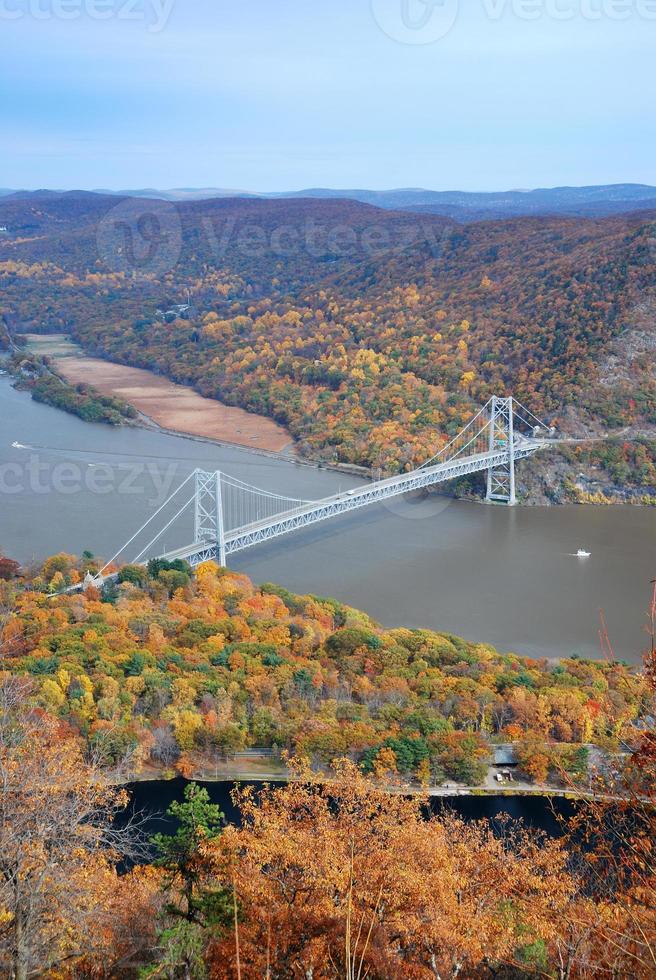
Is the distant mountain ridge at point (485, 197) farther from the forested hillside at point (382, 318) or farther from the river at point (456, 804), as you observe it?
the river at point (456, 804)

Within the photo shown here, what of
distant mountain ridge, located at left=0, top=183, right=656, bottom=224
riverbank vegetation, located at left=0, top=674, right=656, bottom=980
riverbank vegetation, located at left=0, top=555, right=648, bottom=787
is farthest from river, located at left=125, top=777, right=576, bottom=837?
distant mountain ridge, located at left=0, top=183, right=656, bottom=224

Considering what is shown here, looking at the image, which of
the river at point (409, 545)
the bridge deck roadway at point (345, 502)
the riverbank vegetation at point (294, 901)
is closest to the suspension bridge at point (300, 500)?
the bridge deck roadway at point (345, 502)

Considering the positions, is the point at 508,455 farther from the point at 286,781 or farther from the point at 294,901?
the point at 294,901

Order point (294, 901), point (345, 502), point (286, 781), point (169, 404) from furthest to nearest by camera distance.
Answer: point (169, 404)
point (345, 502)
point (286, 781)
point (294, 901)

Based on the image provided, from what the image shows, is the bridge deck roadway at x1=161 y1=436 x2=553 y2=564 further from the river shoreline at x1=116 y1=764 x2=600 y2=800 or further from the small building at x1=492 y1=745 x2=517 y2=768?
the small building at x1=492 y1=745 x2=517 y2=768

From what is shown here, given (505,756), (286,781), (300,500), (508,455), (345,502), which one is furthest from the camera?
(508,455)

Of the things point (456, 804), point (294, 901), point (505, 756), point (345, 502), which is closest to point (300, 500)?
point (345, 502)

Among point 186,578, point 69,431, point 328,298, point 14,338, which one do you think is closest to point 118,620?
point 186,578
